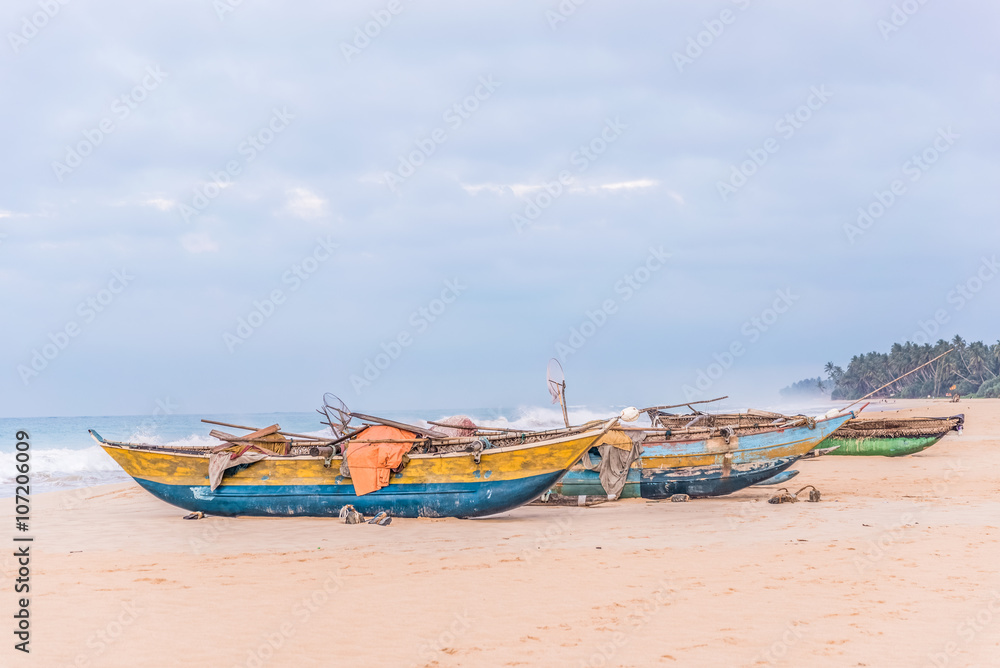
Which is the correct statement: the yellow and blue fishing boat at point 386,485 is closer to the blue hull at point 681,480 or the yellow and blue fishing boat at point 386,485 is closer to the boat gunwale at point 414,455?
the boat gunwale at point 414,455

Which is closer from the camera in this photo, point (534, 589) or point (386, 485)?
point (534, 589)

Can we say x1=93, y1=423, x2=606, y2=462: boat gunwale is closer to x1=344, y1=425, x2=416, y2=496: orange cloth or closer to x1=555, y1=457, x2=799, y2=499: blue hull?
x1=344, y1=425, x2=416, y2=496: orange cloth

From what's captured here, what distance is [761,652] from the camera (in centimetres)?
572

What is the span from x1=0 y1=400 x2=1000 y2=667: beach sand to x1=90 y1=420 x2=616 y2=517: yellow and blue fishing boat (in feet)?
1.03

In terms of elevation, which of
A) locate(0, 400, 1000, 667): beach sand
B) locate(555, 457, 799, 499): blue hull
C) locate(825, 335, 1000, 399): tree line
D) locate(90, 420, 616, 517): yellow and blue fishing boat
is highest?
locate(825, 335, 1000, 399): tree line

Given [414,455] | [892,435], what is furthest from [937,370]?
[414,455]

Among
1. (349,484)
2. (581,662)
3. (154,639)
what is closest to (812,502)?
(349,484)

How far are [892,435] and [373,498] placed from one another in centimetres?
1709

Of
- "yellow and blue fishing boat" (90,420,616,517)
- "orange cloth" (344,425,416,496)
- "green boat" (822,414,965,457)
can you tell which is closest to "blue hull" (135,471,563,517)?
"yellow and blue fishing boat" (90,420,616,517)

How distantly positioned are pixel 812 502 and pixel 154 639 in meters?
11.0

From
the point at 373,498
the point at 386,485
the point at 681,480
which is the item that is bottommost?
the point at 681,480

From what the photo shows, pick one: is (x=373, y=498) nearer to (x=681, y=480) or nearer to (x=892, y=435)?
(x=681, y=480)

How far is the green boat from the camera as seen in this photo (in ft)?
71.9

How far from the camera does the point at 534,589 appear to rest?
763 cm
